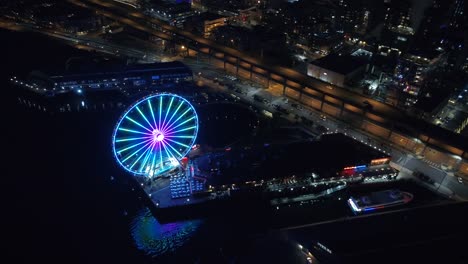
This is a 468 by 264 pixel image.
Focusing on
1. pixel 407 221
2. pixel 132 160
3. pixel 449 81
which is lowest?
pixel 407 221

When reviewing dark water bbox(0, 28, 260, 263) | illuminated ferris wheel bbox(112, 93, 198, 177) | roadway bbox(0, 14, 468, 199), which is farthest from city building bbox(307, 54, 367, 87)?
illuminated ferris wheel bbox(112, 93, 198, 177)

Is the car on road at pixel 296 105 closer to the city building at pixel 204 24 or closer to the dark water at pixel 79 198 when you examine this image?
the dark water at pixel 79 198

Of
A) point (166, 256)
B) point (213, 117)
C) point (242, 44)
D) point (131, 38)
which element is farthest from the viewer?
point (131, 38)

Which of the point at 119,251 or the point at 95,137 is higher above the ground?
the point at 95,137

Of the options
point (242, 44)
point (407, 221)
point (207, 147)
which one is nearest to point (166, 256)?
point (207, 147)

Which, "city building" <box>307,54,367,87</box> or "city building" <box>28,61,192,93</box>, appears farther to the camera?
"city building" <box>307,54,367,87</box>

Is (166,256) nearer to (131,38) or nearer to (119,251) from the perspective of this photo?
(119,251)

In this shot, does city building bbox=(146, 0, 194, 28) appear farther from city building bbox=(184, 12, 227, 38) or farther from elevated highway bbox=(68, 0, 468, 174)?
elevated highway bbox=(68, 0, 468, 174)
